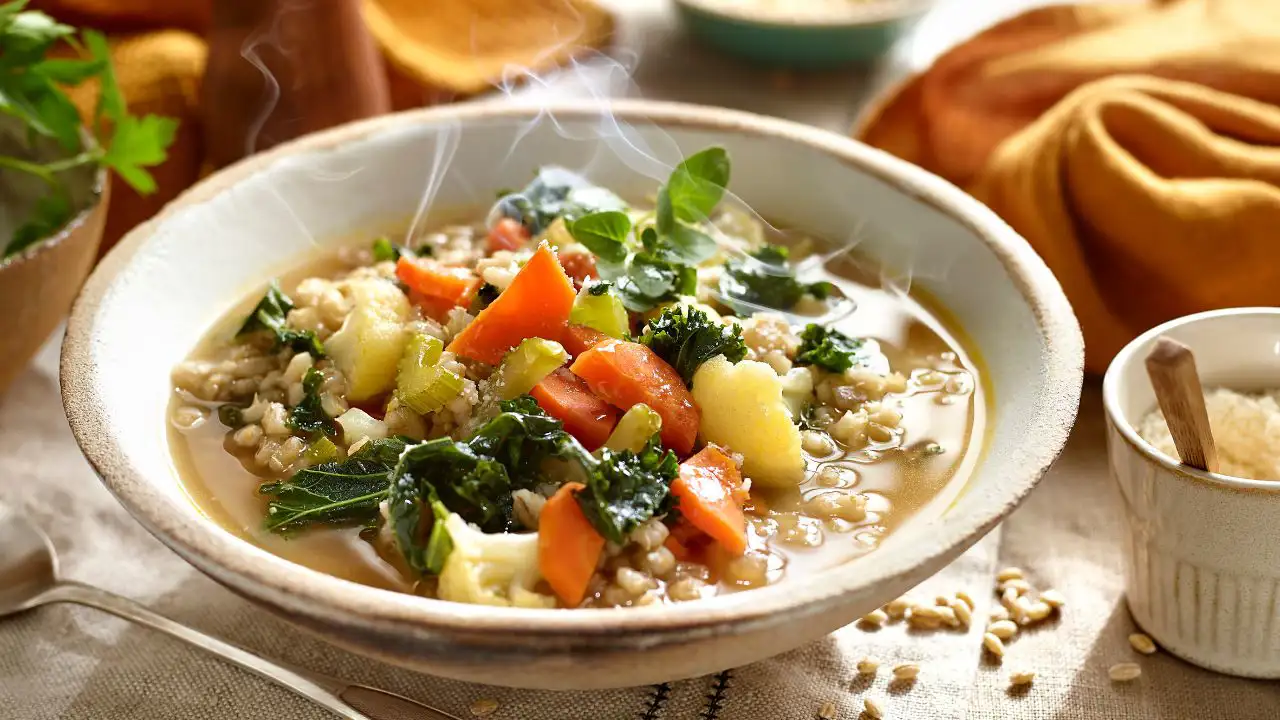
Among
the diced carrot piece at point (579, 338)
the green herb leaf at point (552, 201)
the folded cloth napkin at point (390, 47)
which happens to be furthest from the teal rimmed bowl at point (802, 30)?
the diced carrot piece at point (579, 338)

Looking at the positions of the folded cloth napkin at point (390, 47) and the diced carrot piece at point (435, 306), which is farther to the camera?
the folded cloth napkin at point (390, 47)

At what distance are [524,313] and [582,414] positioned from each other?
1.08ft

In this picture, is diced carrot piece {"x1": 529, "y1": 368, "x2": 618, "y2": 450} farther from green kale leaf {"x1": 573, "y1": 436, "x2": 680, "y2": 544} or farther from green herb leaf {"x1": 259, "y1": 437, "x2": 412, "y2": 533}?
green herb leaf {"x1": 259, "y1": 437, "x2": 412, "y2": 533}

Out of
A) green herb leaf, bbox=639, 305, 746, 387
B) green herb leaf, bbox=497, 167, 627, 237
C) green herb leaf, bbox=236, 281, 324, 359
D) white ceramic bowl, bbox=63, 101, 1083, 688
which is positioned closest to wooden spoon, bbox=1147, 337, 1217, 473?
white ceramic bowl, bbox=63, 101, 1083, 688

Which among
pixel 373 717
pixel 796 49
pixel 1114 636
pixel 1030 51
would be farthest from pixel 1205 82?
pixel 373 717

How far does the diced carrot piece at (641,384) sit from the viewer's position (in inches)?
112

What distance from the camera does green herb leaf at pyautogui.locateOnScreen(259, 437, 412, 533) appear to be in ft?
9.40

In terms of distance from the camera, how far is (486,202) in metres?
4.17

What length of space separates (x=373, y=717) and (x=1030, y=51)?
11.9 ft

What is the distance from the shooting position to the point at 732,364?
2980mm

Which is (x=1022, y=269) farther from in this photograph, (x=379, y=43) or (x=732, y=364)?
(x=379, y=43)

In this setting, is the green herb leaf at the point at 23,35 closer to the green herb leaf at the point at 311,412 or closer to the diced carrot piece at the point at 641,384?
the green herb leaf at the point at 311,412

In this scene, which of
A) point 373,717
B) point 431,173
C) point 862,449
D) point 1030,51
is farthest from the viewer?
point 1030,51

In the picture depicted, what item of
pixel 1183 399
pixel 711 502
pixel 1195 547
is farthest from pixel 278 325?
pixel 1195 547
